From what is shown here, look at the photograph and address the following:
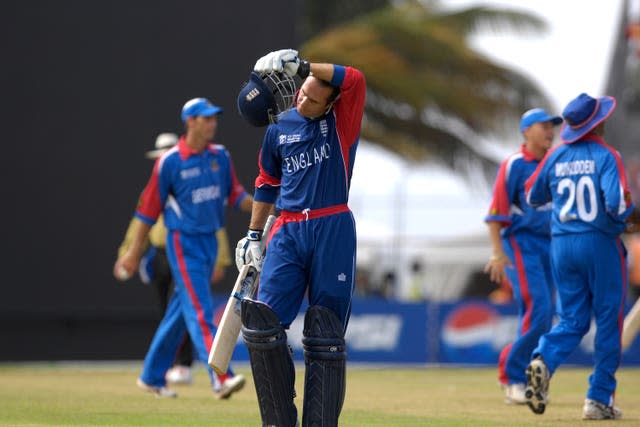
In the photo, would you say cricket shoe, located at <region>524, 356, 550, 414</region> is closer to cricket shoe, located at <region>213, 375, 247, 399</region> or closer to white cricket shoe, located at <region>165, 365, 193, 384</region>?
cricket shoe, located at <region>213, 375, 247, 399</region>

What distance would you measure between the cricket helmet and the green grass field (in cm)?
256

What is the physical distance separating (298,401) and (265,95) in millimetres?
4378

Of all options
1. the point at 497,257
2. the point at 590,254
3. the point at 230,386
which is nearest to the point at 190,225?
the point at 230,386

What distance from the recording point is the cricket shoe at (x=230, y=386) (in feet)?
35.4

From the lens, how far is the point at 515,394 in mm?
11102

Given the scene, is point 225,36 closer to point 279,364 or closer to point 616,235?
point 616,235

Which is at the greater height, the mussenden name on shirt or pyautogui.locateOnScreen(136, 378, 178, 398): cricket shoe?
the mussenden name on shirt

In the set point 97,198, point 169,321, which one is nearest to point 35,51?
point 97,198

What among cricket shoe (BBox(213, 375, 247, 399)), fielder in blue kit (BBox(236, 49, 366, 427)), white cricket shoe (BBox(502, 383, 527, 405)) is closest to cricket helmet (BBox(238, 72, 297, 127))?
fielder in blue kit (BBox(236, 49, 366, 427))

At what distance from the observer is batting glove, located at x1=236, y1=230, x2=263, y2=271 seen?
779 cm

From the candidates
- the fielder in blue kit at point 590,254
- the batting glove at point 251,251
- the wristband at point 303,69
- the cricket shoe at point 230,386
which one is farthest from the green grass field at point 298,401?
the wristband at point 303,69

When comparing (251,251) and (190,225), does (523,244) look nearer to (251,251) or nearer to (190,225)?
(190,225)

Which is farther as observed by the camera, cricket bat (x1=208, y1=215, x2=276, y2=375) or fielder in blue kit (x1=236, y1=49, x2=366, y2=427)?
cricket bat (x1=208, y1=215, x2=276, y2=375)

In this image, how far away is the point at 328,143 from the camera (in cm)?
748
